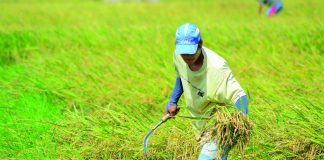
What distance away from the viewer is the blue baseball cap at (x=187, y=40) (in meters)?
2.15

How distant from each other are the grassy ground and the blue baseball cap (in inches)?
19.2

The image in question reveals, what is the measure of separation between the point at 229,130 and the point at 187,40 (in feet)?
1.51

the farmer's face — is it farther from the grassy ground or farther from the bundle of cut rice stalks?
the grassy ground

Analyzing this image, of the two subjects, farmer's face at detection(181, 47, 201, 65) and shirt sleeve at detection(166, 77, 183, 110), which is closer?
farmer's face at detection(181, 47, 201, 65)

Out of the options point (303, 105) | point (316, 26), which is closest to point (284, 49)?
point (316, 26)

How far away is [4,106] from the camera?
11.6 feet

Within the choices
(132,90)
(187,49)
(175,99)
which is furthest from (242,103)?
(132,90)

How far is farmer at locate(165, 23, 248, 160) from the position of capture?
2.17 metres

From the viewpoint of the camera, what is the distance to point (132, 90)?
12.8 ft

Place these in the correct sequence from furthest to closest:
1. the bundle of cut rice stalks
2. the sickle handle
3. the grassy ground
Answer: the grassy ground → the sickle handle → the bundle of cut rice stalks

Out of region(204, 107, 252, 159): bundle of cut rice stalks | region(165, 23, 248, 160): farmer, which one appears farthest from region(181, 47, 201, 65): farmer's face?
region(204, 107, 252, 159): bundle of cut rice stalks

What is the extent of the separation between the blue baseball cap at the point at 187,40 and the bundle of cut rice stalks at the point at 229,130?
322 millimetres

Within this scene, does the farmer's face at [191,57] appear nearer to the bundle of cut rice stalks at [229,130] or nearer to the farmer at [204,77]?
the farmer at [204,77]

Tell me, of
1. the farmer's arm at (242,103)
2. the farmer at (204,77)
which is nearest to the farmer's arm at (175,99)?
the farmer at (204,77)
